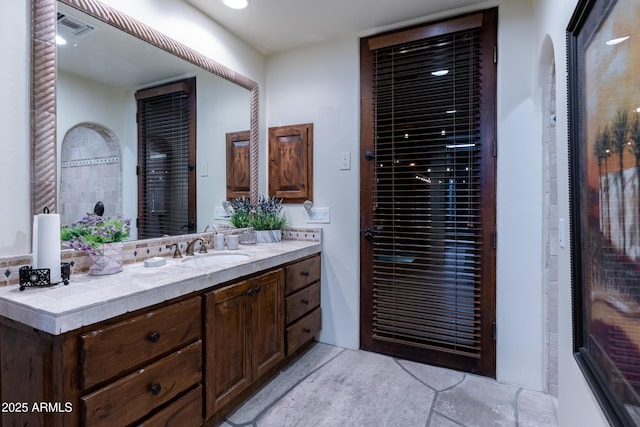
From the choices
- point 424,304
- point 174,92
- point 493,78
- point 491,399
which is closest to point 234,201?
point 174,92

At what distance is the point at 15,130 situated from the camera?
4.60 feet

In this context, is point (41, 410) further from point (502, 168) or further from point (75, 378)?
point (502, 168)

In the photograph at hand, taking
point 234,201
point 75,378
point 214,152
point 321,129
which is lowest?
point 75,378

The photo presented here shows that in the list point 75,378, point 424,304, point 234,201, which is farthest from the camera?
point 234,201

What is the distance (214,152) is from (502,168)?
206 cm

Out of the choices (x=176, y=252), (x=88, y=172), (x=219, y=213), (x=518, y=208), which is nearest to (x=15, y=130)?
(x=88, y=172)

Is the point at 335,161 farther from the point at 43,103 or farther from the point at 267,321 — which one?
the point at 43,103

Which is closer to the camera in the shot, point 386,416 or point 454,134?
point 386,416

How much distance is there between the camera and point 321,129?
9.14 ft

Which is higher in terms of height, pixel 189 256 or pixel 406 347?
pixel 189 256

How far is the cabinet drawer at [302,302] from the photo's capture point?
2.34 meters

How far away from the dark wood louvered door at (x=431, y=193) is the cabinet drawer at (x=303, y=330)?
38 centimetres

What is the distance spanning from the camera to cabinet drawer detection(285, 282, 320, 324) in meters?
2.34

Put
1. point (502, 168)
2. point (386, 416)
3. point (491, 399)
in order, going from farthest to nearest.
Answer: point (502, 168)
point (491, 399)
point (386, 416)
